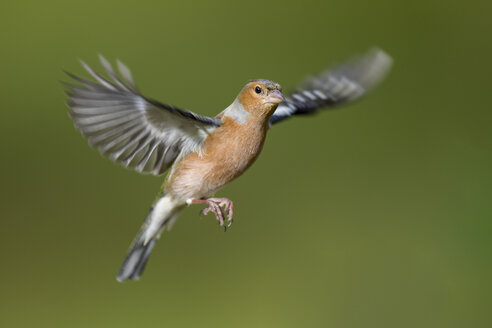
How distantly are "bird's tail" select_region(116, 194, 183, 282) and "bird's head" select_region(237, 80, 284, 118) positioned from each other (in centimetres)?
28

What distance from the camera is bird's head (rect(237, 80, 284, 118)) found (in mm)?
1068

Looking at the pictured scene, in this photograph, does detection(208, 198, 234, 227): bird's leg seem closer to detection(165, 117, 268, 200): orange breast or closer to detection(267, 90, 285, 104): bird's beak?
detection(165, 117, 268, 200): orange breast

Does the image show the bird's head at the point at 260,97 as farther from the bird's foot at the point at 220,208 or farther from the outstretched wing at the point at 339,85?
the outstretched wing at the point at 339,85

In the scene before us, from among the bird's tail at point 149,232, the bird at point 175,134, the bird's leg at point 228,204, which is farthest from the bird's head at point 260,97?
the bird's tail at point 149,232

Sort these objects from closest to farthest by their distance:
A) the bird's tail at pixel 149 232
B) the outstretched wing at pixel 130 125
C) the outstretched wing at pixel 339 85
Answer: the outstretched wing at pixel 130 125
the bird's tail at pixel 149 232
the outstretched wing at pixel 339 85

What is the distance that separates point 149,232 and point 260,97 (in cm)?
48

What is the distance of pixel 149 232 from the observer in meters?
1.40

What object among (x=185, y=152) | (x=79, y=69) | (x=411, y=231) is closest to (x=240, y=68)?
(x=79, y=69)

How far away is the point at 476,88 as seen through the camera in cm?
336

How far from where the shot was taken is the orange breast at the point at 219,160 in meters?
1.11

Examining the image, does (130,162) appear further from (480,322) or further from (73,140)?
(480,322)

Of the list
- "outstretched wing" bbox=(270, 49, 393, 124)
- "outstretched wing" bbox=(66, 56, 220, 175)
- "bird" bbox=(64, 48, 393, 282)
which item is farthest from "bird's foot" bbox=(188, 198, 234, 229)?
"outstretched wing" bbox=(270, 49, 393, 124)

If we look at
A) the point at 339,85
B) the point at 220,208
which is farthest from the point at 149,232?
the point at 339,85

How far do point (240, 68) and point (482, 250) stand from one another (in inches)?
56.6
